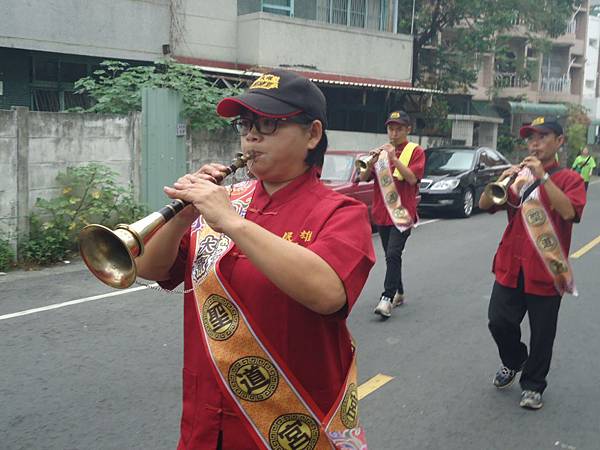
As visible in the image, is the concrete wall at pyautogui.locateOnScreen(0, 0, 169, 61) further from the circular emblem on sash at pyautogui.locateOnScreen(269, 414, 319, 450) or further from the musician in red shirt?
the circular emblem on sash at pyautogui.locateOnScreen(269, 414, 319, 450)

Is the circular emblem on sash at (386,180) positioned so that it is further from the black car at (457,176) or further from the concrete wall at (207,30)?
the concrete wall at (207,30)

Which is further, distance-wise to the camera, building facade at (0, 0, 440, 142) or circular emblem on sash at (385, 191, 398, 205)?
building facade at (0, 0, 440, 142)

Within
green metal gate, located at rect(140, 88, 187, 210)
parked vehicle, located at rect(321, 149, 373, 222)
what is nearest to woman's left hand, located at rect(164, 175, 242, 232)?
green metal gate, located at rect(140, 88, 187, 210)

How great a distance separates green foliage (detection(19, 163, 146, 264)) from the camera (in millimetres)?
9523

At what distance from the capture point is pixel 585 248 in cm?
1181

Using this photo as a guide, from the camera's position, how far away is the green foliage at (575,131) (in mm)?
34000

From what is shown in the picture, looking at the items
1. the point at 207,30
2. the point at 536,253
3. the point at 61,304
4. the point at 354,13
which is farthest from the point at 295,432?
the point at 354,13

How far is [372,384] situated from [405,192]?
250 cm

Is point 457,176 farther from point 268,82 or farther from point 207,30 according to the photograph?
point 268,82

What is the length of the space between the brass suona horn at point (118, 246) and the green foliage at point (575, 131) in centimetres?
3296

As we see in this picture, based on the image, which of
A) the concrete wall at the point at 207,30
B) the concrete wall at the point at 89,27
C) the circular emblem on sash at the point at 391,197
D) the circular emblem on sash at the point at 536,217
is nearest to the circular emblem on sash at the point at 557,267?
the circular emblem on sash at the point at 536,217

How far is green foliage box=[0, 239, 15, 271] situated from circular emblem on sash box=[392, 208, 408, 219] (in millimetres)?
4843

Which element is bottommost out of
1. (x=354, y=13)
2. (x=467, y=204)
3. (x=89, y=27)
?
(x=467, y=204)

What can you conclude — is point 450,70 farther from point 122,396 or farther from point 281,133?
point 281,133
